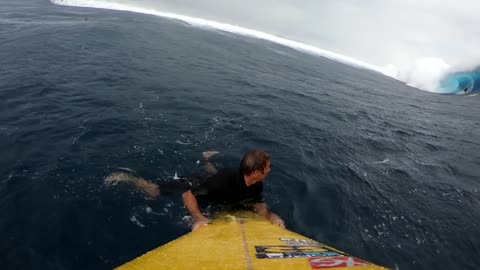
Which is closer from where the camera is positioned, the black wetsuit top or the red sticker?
the red sticker

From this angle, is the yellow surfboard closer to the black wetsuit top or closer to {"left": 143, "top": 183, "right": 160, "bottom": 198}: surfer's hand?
the black wetsuit top

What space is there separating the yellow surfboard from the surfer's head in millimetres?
1066

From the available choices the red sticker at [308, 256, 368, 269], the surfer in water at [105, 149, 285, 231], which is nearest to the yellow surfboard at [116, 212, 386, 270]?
the red sticker at [308, 256, 368, 269]

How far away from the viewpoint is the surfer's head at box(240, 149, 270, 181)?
16.4 feet

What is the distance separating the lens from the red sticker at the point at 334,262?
3.72 metres

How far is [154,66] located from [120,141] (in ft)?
38.5

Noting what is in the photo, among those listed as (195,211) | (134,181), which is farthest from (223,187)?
(134,181)

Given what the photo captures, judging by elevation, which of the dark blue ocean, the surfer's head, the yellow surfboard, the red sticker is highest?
the surfer's head

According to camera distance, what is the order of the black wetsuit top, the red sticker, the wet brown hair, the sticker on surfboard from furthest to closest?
1. the black wetsuit top
2. the wet brown hair
3. the sticker on surfboard
4. the red sticker

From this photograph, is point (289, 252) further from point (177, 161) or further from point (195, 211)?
point (177, 161)

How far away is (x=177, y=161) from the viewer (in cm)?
→ 888

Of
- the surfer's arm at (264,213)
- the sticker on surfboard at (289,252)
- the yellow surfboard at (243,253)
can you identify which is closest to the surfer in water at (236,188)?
the surfer's arm at (264,213)

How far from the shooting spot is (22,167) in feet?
24.4

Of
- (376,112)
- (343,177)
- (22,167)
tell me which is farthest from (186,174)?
(376,112)
